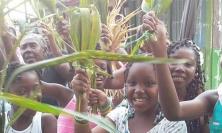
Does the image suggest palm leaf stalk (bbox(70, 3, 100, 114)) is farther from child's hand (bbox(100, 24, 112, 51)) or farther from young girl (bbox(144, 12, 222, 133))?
child's hand (bbox(100, 24, 112, 51))

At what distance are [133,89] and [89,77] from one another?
0.66 meters

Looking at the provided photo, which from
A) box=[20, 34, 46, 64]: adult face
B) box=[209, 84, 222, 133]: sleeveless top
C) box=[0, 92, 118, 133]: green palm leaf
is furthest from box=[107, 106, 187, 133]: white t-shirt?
box=[0, 92, 118, 133]: green palm leaf

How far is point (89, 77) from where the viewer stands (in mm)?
1230

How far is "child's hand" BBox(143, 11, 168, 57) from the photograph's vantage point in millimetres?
1381

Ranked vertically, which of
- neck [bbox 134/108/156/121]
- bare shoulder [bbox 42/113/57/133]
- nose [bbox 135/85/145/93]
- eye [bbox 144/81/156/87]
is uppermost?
eye [bbox 144/81/156/87]

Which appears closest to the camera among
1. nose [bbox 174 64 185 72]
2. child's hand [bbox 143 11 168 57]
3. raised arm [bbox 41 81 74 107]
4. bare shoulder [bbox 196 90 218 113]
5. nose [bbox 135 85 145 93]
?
child's hand [bbox 143 11 168 57]

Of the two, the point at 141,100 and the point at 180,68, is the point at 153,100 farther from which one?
the point at 180,68

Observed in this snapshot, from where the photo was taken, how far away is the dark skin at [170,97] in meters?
1.51

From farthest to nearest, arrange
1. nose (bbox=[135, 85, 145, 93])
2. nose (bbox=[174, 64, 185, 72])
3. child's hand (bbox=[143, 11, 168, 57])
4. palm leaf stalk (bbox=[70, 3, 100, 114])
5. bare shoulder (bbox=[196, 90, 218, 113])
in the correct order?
1. nose (bbox=[174, 64, 185, 72])
2. bare shoulder (bbox=[196, 90, 218, 113])
3. nose (bbox=[135, 85, 145, 93])
4. child's hand (bbox=[143, 11, 168, 57])
5. palm leaf stalk (bbox=[70, 3, 100, 114])

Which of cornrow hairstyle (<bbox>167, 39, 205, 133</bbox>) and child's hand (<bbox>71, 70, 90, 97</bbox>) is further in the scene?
cornrow hairstyle (<bbox>167, 39, 205, 133</bbox>)

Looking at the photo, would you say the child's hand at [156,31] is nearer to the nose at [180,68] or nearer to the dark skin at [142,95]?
the dark skin at [142,95]

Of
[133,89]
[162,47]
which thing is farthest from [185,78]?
[162,47]

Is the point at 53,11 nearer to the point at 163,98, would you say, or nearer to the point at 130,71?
the point at 163,98

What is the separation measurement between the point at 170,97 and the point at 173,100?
3 cm
